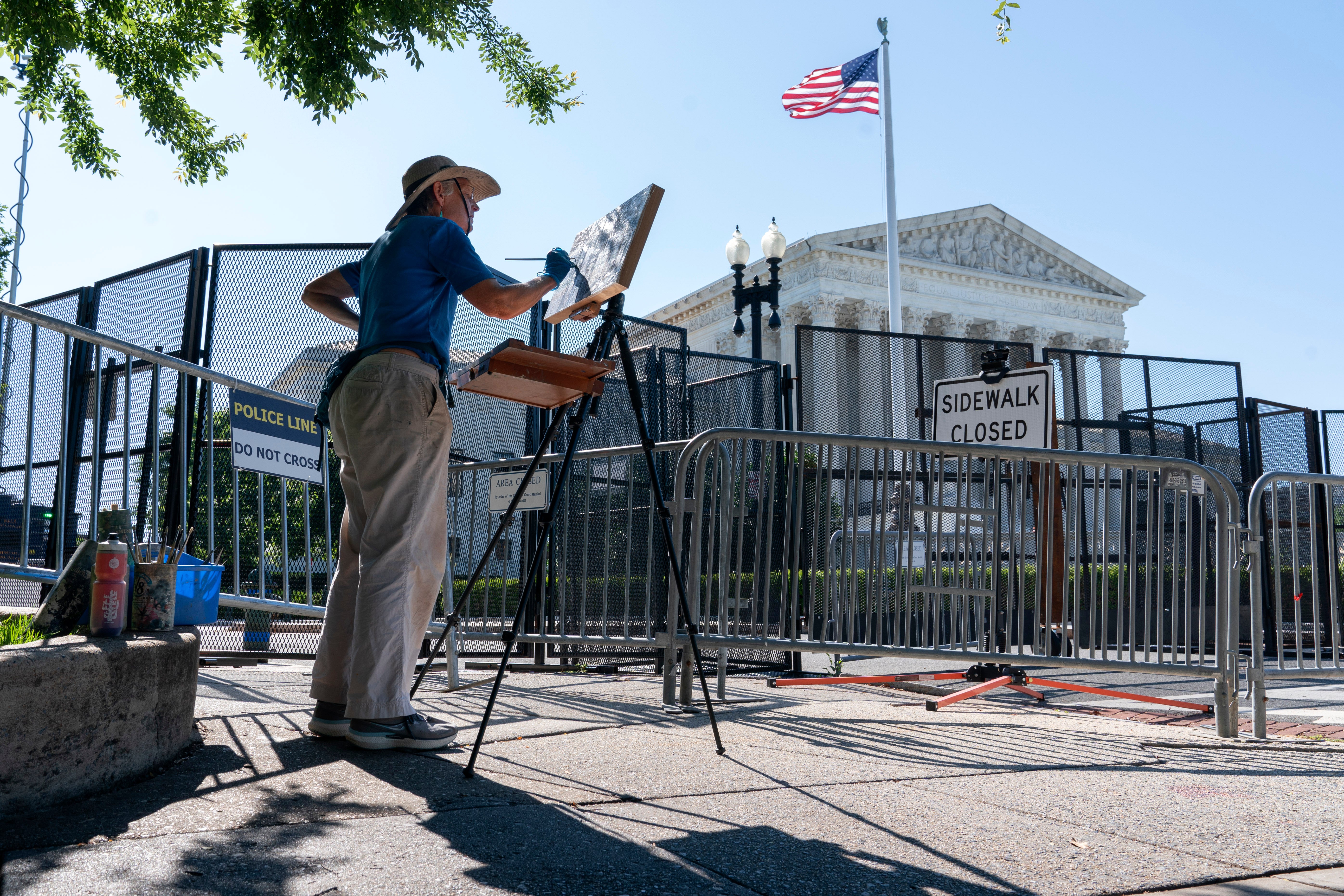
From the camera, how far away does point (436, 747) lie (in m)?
3.34

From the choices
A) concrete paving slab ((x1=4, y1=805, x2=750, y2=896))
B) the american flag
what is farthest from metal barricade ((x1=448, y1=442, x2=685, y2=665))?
the american flag

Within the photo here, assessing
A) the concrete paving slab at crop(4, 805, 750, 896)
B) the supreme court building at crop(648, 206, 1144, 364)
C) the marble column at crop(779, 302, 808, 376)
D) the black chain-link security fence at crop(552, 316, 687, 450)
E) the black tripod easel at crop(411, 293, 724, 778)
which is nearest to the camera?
the concrete paving slab at crop(4, 805, 750, 896)

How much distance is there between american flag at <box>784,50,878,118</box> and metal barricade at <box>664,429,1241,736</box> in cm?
2201

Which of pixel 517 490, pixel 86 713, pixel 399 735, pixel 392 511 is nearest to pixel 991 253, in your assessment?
pixel 517 490

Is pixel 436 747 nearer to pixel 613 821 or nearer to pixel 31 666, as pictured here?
pixel 613 821

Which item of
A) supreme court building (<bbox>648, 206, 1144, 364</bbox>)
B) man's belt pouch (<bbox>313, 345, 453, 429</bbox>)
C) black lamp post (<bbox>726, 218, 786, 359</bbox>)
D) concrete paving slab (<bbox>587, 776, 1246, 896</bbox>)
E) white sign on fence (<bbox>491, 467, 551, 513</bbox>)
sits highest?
supreme court building (<bbox>648, 206, 1144, 364</bbox>)

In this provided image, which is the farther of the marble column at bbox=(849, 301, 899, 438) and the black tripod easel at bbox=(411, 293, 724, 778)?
the marble column at bbox=(849, 301, 899, 438)

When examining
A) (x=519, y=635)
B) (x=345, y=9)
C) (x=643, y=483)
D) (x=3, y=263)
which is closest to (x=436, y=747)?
(x=519, y=635)

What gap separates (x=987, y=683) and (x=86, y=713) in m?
5.16

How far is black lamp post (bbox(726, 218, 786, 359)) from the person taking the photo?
1819cm

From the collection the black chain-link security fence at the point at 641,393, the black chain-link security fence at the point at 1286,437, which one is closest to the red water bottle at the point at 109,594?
the black chain-link security fence at the point at 641,393

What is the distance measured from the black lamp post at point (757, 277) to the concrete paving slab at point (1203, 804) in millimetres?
13729

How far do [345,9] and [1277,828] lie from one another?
7.01 m

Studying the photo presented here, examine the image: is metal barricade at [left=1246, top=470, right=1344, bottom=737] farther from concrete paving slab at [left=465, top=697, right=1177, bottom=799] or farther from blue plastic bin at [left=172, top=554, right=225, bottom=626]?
blue plastic bin at [left=172, top=554, right=225, bottom=626]
